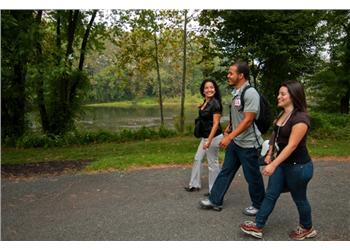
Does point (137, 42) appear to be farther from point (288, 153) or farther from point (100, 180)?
point (288, 153)

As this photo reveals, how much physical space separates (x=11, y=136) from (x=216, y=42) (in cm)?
847

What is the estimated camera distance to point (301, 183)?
405 centimetres

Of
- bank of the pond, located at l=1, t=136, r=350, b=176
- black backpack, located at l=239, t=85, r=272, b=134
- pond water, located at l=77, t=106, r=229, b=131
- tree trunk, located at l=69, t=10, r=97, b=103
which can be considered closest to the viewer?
black backpack, located at l=239, t=85, r=272, b=134

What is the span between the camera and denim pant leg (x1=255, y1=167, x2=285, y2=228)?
4.16 m

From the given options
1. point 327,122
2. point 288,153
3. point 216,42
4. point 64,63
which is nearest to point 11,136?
point 64,63

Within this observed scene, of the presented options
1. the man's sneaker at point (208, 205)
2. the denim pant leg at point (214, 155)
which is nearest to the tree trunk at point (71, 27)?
the denim pant leg at point (214, 155)

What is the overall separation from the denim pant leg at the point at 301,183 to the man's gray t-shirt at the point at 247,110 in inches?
30.1

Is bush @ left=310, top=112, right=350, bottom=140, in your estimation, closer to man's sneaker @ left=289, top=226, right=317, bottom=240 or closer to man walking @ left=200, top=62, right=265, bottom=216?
man walking @ left=200, top=62, right=265, bottom=216

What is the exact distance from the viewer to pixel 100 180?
6898 millimetres

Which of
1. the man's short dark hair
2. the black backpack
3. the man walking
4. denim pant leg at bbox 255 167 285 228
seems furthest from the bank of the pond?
denim pant leg at bbox 255 167 285 228

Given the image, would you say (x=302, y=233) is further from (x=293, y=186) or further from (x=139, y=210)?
(x=139, y=210)

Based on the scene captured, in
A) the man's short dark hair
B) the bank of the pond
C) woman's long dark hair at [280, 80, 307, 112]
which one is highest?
the man's short dark hair

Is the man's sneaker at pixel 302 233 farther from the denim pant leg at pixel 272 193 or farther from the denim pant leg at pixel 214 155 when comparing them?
the denim pant leg at pixel 214 155

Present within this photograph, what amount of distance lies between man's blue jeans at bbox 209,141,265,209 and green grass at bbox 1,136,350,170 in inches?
125
